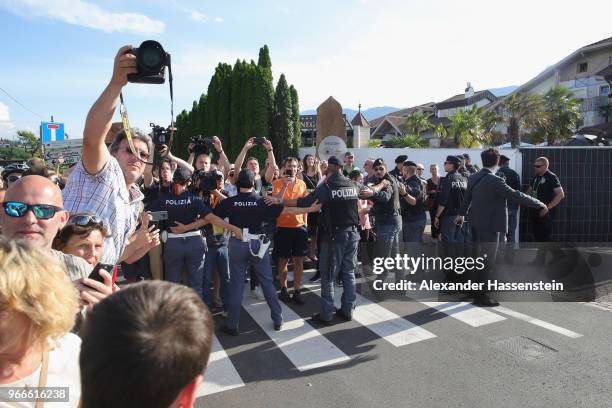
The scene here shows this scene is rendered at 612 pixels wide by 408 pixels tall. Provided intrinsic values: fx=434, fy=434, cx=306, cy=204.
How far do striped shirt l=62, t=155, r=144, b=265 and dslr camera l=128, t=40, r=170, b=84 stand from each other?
1.64 feet

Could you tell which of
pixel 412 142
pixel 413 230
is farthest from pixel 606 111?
pixel 413 230

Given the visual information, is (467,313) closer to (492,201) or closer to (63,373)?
(492,201)

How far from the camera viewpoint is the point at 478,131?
3042cm

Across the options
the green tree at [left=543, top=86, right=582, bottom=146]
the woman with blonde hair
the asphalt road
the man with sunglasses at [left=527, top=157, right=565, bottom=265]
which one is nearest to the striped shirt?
the woman with blonde hair

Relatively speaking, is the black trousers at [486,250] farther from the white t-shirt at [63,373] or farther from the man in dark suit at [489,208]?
the white t-shirt at [63,373]

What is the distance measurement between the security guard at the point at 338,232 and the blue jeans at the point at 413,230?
224 centimetres

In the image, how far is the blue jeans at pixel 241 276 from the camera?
509 cm

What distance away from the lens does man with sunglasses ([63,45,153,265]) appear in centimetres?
188

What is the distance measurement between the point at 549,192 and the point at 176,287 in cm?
847

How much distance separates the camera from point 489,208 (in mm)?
6117

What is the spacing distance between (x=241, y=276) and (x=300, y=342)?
104 cm

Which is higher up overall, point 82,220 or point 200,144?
point 200,144

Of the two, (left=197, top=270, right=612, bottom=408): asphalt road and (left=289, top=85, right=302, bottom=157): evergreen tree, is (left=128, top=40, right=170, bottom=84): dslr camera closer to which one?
(left=197, top=270, right=612, bottom=408): asphalt road

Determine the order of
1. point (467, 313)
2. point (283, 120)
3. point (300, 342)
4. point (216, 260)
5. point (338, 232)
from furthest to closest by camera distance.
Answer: point (283, 120) < point (216, 260) < point (467, 313) < point (338, 232) < point (300, 342)
